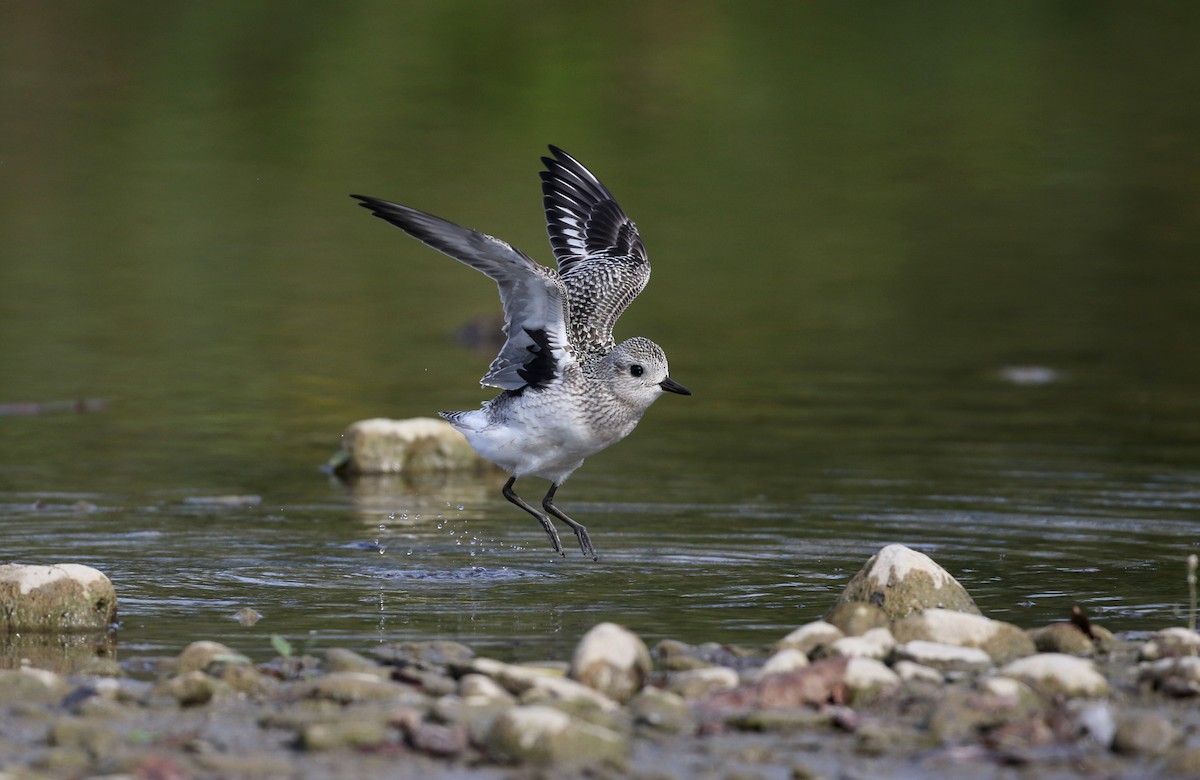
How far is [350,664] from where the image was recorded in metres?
6.89

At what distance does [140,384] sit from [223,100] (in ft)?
55.1

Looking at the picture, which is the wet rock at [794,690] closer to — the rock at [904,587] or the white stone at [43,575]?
the rock at [904,587]

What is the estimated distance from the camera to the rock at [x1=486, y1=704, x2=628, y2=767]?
18.7ft

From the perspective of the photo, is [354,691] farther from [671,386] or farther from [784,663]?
[671,386]

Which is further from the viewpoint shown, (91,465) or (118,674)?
(91,465)

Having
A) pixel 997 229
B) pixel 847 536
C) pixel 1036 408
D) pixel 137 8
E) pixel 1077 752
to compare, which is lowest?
pixel 1077 752

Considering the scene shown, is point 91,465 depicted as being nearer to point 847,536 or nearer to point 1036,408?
point 847,536

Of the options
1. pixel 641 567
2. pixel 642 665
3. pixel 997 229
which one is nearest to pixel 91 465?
pixel 641 567

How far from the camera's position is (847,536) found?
401 inches

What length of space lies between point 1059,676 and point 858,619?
1.25m

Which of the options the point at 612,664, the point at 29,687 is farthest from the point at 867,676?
the point at 29,687

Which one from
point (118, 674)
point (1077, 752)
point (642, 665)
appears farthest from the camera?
point (118, 674)

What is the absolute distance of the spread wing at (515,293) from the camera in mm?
8586

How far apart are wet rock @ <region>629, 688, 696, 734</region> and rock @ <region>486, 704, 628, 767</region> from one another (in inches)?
15.3
